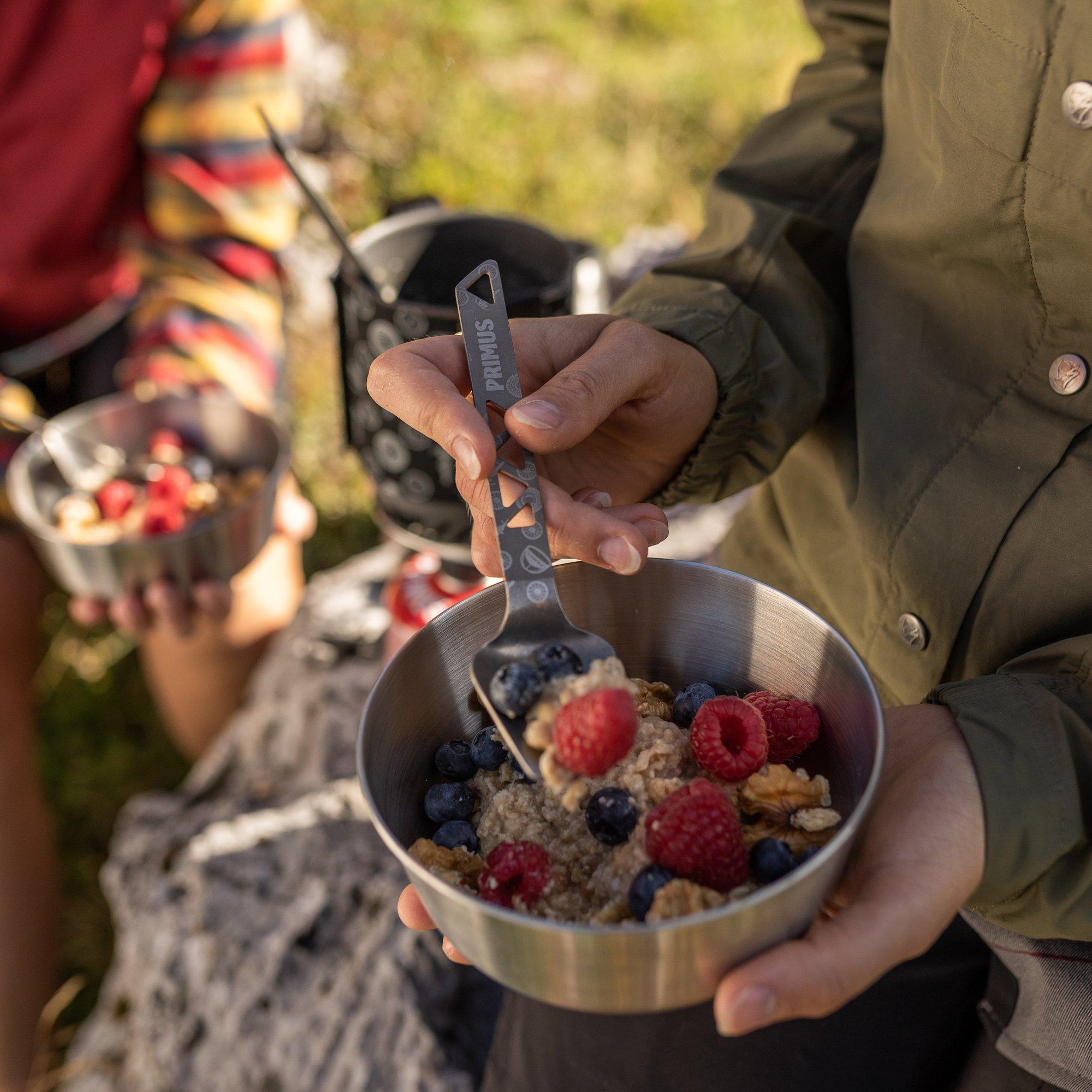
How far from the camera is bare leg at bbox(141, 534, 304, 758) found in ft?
7.36

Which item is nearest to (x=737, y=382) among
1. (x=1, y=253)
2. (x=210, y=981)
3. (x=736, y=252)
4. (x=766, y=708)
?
(x=736, y=252)

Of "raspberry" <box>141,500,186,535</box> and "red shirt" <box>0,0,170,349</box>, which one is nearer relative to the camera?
"raspberry" <box>141,500,186,535</box>

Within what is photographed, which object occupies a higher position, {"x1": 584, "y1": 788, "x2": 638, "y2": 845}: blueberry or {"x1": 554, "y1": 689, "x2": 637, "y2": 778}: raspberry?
{"x1": 554, "y1": 689, "x2": 637, "y2": 778}: raspberry

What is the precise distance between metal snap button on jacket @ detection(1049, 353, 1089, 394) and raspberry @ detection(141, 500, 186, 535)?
1445 millimetres

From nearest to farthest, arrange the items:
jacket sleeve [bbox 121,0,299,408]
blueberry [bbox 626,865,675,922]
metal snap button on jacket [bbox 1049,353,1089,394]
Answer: blueberry [bbox 626,865,675,922], metal snap button on jacket [bbox 1049,353,1089,394], jacket sleeve [bbox 121,0,299,408]

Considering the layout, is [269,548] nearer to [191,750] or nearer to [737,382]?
[191,750]

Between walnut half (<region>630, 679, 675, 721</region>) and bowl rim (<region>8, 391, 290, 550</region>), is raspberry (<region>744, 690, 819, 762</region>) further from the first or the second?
bowl rim (<region>8, 391, 290, 550</region>)

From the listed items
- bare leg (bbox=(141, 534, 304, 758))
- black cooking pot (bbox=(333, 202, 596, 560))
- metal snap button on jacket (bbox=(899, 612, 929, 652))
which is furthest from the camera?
bare leg (bbox=(141, 534, 304, 758))

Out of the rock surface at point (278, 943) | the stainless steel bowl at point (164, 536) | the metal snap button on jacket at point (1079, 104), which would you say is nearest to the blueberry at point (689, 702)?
the metal snap button on jacket at point (1079, 104)

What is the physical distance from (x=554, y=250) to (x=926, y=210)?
0.65 m

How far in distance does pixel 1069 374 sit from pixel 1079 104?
0.85ft

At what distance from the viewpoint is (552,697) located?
893mm

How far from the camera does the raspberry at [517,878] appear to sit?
836 mm

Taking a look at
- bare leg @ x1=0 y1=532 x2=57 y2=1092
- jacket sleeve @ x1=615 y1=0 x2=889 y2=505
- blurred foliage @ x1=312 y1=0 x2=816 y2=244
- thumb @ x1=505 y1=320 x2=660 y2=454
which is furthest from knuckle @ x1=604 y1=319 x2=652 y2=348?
blurred foliage @ x1=312 y1=0 x2=816 y2=244
